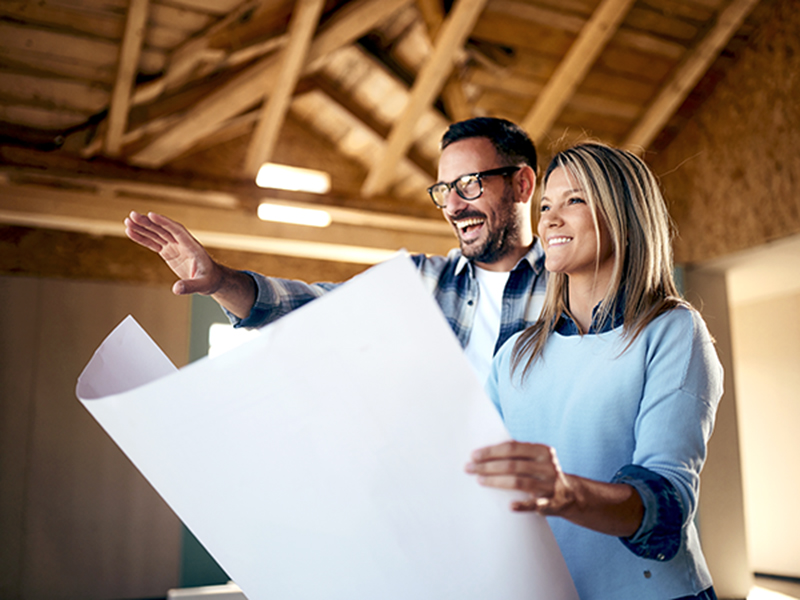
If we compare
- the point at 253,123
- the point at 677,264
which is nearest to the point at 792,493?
the point at 677,264

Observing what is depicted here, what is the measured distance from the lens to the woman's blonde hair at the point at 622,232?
89 cm

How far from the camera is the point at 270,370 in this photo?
0.60 m

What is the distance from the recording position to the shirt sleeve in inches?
50.4

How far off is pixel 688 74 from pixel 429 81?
1997mm

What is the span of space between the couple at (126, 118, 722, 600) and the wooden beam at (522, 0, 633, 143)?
350cm

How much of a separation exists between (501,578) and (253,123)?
17.3 feet

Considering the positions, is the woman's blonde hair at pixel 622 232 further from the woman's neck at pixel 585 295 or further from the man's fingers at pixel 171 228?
the man's fingers at pixel 171 228

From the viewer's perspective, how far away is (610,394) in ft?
2.61

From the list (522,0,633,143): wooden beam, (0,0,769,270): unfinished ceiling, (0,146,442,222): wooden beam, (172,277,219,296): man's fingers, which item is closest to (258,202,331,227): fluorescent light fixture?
(0,0,769,270): unfinished ceiling

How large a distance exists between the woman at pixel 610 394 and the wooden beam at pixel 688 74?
3.75m

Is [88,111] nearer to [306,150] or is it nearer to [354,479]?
[306,150]

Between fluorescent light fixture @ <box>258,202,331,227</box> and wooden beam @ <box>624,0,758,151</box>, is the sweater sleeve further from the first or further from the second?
fluorescent light fixture @ <box>258,202,331,227</box>

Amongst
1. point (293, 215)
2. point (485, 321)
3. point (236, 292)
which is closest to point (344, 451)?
point (236, 292)

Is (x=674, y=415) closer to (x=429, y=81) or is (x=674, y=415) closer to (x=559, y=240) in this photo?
(x=559, y=240)
